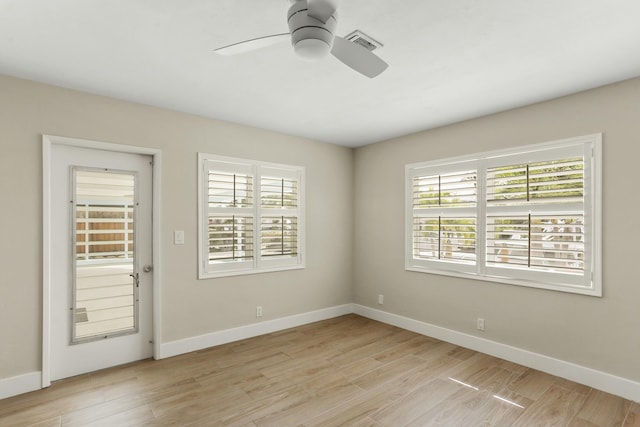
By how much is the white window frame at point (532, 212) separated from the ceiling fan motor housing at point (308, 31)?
2539 millimetres

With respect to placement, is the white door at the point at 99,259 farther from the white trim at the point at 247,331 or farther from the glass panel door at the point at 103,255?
the white trim at the point at 247,331

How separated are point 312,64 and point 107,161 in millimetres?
2177

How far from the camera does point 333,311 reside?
4.84 metres

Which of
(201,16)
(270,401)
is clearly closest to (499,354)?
(270,401)

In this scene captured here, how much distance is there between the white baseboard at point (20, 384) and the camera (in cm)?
258

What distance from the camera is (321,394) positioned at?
2.70 metres

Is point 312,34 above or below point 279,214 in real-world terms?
above

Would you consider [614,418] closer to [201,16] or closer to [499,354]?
[499,354]

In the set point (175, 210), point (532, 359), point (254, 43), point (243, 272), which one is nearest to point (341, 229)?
point (243, 272)

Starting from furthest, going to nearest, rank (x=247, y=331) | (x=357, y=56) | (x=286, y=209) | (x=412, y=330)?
(x=286, y=209) → (x=412, y=330) → (x=247, y=331) → (x=357, y=56)

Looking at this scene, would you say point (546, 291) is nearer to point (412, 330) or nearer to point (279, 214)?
point (412, 330)

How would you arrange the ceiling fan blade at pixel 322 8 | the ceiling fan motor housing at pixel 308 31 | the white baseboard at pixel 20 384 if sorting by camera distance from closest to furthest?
the ceiling fan blade at pixel 322 8 → the ceiling fan motor housing at pixel 308 31 → the white baseboard at pixel 20 384

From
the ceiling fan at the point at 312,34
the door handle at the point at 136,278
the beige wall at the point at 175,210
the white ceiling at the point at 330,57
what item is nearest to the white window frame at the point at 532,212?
the white ceiling at the point at 330,57

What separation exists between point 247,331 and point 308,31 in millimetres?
3392
